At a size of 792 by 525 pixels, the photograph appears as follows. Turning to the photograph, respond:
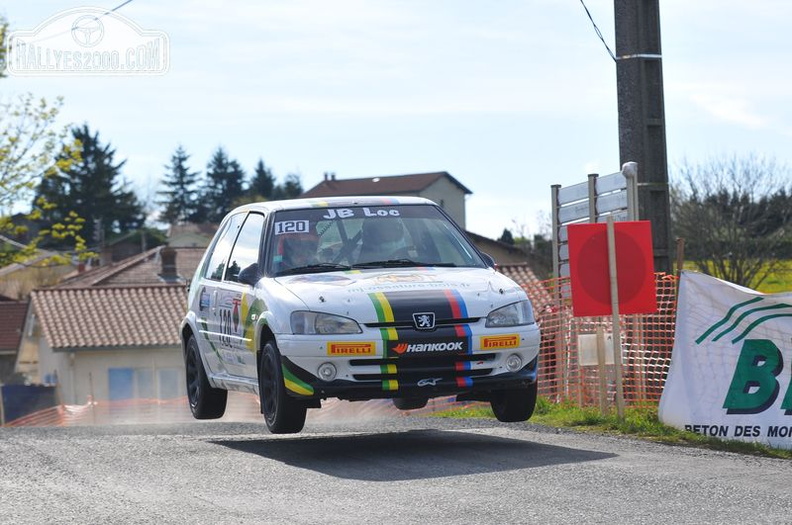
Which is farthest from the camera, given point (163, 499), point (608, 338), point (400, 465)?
point (608, 338)

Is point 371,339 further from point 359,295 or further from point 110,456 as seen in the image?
point 110,456

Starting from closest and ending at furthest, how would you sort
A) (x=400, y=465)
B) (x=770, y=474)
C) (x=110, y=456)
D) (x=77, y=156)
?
(x=770, y=474) → (x=400, y=465) → (x=110, y=456) → (x=77, y=156)

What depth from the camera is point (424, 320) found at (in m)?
9.94

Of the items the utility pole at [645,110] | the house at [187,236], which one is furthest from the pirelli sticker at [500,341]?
the house at [187,236]

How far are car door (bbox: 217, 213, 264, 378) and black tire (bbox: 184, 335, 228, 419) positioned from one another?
81 cm

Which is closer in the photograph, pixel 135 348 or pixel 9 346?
pixel 135 348

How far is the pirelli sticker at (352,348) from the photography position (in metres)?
9.90

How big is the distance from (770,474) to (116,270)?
6590 centimetres

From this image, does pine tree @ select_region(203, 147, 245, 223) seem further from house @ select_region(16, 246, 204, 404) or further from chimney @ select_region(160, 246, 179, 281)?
house @ select_region(16, 246, 204, 404)

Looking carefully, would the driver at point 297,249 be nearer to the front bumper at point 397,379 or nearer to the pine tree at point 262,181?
the front bumper at point 397,379

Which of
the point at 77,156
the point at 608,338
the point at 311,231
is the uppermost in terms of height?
the point at 77,156

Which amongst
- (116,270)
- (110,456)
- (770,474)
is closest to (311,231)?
(110,456)

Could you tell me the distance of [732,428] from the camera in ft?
36.4

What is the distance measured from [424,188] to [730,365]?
9835 centimetres
